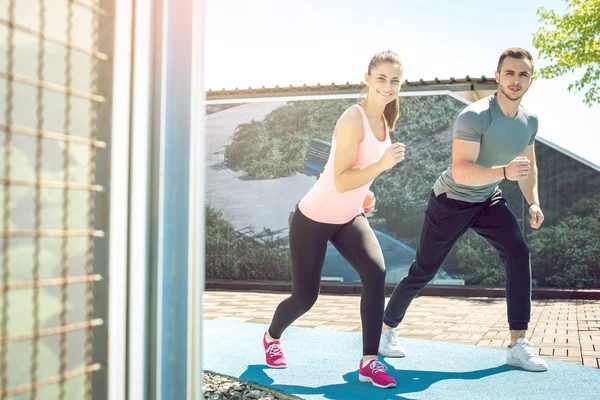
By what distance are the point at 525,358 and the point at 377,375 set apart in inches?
42.5

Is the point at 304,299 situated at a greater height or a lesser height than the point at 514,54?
lesser

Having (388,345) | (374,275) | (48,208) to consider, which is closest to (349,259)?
(374,275)

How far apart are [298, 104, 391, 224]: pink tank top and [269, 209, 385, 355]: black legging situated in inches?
1.9

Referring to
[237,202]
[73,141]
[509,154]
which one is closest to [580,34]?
[237,202]

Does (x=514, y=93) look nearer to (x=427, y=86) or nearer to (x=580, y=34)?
(x=427, y=86)

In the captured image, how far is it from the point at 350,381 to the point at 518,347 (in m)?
1.12

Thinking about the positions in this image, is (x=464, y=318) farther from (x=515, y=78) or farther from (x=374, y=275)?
(x=374, y=275)

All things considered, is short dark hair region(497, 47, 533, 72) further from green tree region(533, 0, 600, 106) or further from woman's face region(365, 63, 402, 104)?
green tree region(533, 0, 600, 106)

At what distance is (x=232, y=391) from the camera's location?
3590mm

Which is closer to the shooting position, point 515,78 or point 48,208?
point 48,208

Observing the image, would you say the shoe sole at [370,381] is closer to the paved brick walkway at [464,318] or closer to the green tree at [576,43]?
the paved brick walkway at [464,318]

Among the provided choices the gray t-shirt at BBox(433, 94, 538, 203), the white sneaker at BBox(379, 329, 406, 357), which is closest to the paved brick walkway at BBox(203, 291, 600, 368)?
the white sneaker at BBox(379, 329, 406, 357)

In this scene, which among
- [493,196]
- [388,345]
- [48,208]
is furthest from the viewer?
[388,345]

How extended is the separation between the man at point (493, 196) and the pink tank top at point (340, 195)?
0.56 m
